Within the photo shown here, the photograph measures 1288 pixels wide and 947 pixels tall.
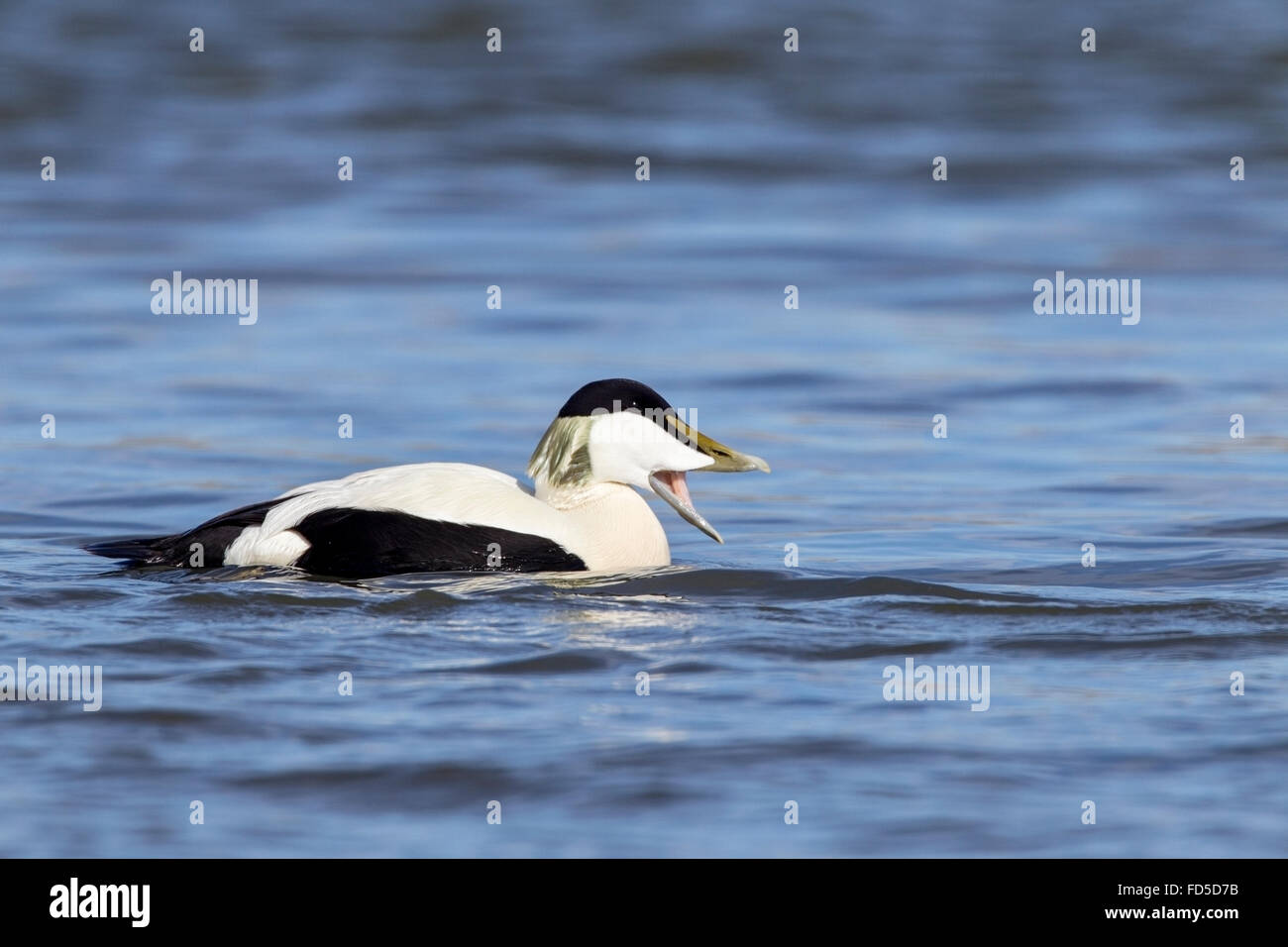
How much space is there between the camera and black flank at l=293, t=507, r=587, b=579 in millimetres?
Result: 7035

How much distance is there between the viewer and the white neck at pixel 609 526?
7223 mm

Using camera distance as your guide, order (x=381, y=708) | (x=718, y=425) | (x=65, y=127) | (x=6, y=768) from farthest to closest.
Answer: (x=65, y=127) < (x=718, y=425) < (x=381, y=708) < (x=6, y=768)

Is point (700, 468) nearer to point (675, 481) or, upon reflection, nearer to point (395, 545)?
point (675, 481)

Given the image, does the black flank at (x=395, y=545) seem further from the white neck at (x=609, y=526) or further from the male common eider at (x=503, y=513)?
the white neck at (x=609, y=526)

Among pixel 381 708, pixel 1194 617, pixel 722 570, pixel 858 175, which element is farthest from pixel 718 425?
pixel 858 175

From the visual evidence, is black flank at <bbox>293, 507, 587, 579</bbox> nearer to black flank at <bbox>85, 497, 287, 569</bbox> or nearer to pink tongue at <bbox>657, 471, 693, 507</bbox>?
black flank at <bbox>85, 497, 287, 569</bbox>

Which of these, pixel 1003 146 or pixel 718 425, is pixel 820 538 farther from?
pixel 1003 146

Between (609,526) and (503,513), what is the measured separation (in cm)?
42

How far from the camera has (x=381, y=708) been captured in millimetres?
5512

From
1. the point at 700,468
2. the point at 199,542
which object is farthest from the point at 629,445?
the point at 199,542

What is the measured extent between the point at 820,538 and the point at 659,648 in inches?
91.5

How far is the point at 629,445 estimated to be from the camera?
732 cm

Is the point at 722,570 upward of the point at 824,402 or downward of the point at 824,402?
downward

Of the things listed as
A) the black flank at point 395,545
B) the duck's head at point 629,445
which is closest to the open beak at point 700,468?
the duck's head at point 629,445
